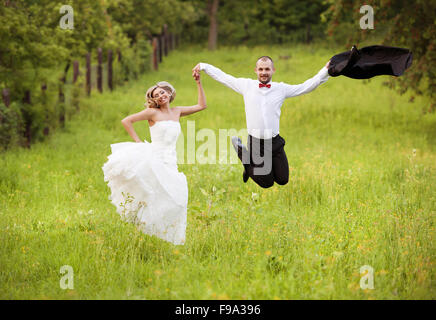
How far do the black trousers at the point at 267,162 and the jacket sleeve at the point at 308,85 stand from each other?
2.08 ft

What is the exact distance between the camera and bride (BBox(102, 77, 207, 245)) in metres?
6.63

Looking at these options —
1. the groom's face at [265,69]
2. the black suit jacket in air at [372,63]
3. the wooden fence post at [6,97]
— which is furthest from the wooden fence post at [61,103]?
the black suit jacket in air at [372,63]

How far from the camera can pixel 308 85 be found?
657 centimetres

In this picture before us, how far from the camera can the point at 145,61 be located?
2919 centimetres

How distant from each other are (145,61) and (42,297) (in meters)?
24.8

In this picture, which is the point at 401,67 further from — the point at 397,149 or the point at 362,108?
the point at 362,108

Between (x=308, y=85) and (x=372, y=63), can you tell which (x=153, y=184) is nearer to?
(x=308, y=85)

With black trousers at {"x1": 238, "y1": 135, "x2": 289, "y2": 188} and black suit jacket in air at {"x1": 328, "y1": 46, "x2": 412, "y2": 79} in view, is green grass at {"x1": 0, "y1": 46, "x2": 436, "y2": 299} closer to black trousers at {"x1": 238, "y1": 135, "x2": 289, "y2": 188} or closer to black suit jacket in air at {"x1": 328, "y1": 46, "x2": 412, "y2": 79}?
black trousers at {"x1": 238, "y1": 135, "x2": 289, "y2": 188}

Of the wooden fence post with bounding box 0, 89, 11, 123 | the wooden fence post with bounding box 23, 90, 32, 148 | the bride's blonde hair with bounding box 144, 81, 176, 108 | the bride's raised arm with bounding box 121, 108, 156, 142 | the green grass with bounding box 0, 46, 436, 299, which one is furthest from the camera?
the wooden fence post with bounding box 23, 90, 32, 148

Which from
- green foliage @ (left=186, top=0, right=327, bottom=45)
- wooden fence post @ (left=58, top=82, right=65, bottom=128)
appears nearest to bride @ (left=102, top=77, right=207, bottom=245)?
wooden fence post @ (left=58, top=82, right=65, bottom=128)

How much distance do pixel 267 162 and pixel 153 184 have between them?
1.57 meters

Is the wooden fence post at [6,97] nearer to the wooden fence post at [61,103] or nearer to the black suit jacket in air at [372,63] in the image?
the wooden fence post at [61,103]

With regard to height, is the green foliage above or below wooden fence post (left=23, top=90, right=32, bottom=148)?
above
